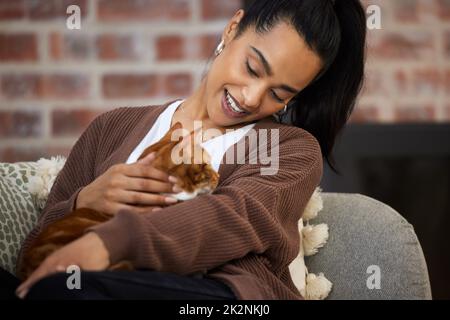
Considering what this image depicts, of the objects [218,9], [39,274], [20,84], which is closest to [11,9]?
[20,84]

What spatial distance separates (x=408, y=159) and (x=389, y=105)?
19cm

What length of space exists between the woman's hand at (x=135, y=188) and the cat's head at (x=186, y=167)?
0.04ft

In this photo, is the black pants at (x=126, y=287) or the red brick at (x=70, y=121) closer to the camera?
the black pants at (x=126, y=287)

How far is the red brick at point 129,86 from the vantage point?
2.26 metres

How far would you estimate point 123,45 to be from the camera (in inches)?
89.3

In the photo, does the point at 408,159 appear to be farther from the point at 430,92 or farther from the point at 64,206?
the point at 64,206

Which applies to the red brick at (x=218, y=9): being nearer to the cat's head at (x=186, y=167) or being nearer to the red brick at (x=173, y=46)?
the red brick at (x=173, y=46)

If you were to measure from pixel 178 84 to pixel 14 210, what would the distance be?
91cm

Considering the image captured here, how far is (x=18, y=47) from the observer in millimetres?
2258

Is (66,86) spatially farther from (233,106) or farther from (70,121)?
(233,106)

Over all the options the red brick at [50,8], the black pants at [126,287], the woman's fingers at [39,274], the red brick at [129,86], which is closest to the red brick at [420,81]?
the red brick at [129,86]

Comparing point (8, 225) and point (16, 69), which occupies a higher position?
point (16, 69)

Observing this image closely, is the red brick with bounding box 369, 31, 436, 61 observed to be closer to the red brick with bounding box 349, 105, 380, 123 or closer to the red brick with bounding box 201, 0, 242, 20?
the red brick with bounding box 349, 105, 380, 123
